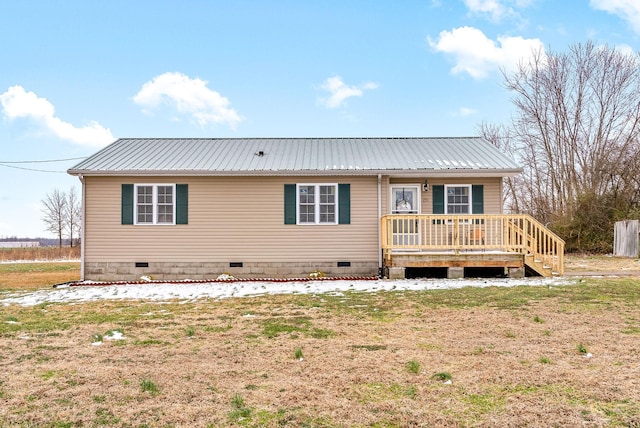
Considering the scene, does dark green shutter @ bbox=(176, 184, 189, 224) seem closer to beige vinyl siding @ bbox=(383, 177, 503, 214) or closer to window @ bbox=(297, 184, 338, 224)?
window @ bbox=(297, 184, 338, 224)

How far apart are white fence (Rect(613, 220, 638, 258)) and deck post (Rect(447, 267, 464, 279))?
1082 centimetres

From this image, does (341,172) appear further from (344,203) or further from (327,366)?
(327,366)

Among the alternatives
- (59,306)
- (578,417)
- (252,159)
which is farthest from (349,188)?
(578,417)

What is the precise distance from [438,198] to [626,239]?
440 inches

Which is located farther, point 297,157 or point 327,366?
point 297,157

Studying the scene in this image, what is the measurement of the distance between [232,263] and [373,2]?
8.87m

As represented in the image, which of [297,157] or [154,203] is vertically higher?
[297,157]

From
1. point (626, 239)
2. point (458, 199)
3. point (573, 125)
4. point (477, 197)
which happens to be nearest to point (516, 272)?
point (477, 197)

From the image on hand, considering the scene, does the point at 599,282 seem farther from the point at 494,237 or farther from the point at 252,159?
the point at 252,159

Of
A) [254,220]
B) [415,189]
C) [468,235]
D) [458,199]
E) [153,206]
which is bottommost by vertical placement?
[468,235]

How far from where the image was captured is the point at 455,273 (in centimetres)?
1216

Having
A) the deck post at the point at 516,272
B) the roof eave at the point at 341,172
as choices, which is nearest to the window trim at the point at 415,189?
the roof eave at the point at 341,172

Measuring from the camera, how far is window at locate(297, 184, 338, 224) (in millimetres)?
13000

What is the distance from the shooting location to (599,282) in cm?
1073
